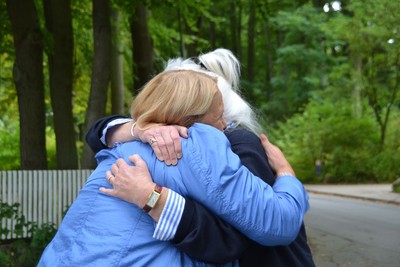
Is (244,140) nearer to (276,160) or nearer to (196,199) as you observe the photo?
(276,160)

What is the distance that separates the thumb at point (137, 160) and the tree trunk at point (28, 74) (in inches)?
318

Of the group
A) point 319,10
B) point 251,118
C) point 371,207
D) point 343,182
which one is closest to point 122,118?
point 251,118

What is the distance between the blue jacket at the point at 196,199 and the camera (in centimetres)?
175

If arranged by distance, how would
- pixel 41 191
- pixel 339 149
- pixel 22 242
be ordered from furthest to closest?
pixel 339 149 < pixel 41 191 < pixel 22 242

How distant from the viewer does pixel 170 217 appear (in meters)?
1.76

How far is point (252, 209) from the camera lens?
5.80 feet

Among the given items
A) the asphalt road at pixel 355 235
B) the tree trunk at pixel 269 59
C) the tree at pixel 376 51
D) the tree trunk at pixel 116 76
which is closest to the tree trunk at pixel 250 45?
the tree trunk at pixel 269 59

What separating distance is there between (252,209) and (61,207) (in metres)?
8.54

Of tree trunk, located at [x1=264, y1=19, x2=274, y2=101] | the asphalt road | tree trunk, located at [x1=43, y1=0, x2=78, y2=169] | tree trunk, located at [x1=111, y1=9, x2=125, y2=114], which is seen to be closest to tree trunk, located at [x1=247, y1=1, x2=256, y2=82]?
tree trunk, located at [x1=264, y1=19, x2=274, y2=101]

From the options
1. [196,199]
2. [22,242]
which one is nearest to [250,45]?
[22,242]

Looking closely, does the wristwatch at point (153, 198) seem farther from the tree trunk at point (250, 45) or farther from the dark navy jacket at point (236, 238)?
the tree trunk at point (250, 45)

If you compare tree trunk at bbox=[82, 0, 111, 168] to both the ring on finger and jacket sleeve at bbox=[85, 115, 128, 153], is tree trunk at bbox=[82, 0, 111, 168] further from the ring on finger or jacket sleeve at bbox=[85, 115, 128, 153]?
the ring on finger

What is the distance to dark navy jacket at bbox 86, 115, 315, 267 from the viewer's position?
5.74ft

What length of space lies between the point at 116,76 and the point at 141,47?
0.92 m
